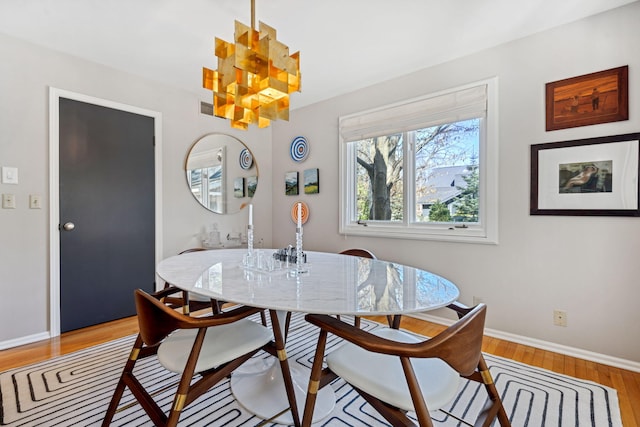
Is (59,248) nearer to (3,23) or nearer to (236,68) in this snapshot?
(3,23)

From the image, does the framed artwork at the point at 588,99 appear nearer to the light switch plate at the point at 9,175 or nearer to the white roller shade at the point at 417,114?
the white roller shade at the point at 417,114

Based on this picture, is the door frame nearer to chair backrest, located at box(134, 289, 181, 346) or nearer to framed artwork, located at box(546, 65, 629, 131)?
chair backrest, located at box(134, 289, 181, 346)

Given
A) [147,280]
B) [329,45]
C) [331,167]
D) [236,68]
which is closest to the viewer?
[236,68]

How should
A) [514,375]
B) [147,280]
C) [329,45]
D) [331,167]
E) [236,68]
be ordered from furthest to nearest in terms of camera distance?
1. [331,167]
2. [147,280]
3. [329,45]
4. [514,375]
5. [236,68]

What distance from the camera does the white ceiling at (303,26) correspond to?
1935 millimetres

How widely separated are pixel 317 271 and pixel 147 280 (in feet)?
7.35

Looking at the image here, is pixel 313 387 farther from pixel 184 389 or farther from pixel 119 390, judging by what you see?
pixel 119 390

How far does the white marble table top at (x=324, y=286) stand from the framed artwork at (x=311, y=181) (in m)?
1.84

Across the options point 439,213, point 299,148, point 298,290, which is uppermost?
point 299,148

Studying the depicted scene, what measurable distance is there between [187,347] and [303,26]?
2.19 meters

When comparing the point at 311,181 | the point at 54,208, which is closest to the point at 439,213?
the point at 311,181

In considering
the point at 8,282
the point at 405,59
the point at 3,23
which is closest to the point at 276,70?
the point at 405,59

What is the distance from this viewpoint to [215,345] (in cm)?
131

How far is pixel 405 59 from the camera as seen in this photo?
265 centimetres
